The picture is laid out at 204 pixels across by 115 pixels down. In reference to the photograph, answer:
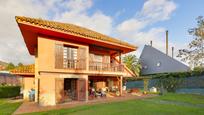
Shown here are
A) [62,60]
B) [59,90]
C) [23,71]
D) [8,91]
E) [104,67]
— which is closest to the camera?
[59,90]

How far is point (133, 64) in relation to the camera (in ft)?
164

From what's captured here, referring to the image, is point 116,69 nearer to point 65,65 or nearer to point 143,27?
point 65,65

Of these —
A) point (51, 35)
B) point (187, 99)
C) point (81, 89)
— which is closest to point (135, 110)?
point (81, 89)

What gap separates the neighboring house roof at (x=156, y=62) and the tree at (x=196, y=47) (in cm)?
1942

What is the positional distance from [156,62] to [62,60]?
3208cm

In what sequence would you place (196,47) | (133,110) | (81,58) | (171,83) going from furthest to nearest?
1. (171,83)
2. (196,47)
3. (81,58)
4. (133,110)

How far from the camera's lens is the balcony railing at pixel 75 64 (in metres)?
18.3

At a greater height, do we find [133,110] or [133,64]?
[133,64]

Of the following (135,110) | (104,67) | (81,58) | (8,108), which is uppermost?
(81,58)

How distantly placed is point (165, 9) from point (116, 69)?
7.77 meters

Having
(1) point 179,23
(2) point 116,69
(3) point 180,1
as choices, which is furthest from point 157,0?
(2) point 116,69

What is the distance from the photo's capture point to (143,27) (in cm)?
2919

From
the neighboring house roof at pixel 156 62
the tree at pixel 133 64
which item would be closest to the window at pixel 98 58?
the neighboring house roof at pixel 156 62

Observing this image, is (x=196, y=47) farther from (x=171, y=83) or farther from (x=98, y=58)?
(x=98, y=58)
